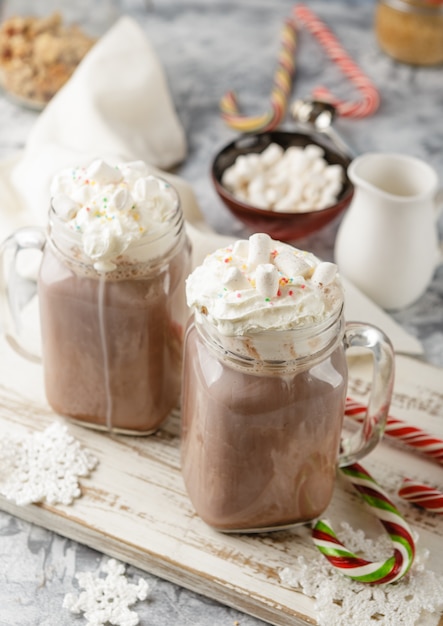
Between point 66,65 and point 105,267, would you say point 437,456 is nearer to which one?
point 105,267

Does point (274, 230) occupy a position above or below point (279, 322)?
below

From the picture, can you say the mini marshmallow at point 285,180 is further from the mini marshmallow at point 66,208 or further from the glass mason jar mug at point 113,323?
the mini marshmallow at point 66,208

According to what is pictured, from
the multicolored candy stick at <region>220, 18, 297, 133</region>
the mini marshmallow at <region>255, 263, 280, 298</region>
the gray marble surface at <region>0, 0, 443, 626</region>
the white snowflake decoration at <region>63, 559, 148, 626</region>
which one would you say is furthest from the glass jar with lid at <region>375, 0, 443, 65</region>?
the white snowflake decoration at <region>63, 559, 148, 626</region>

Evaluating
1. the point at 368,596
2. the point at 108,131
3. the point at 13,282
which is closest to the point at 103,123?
the point at 108,131

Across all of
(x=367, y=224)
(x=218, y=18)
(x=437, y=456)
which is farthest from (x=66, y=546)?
(x=218, y=18)

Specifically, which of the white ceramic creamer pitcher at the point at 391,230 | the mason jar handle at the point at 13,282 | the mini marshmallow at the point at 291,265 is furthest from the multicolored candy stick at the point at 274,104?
the mini marshmallow at the point at 291,265

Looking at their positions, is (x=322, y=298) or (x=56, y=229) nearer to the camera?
(x=322, y=298)

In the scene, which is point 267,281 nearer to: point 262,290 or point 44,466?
point 262,290
